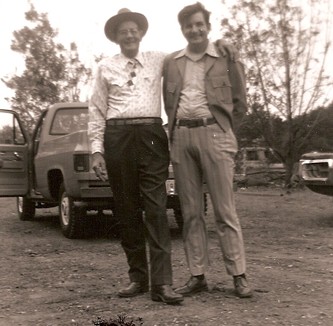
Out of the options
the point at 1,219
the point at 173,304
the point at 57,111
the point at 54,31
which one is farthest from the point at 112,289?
the point at 54,31

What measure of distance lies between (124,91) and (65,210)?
12.5ft

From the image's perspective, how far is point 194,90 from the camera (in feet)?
14.9

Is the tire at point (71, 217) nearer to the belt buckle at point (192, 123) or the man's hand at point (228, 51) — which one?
the belt buckle at point (192, 123)

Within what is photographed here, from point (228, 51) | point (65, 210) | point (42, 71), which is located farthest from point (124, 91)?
point (42, 71)

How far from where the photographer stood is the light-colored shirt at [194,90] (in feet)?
14.8

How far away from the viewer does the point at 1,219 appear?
10.9m

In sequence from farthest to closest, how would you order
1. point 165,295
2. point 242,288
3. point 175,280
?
point 175,280 → point 242,288 → point 165,295

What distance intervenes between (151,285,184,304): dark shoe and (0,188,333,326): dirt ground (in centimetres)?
5

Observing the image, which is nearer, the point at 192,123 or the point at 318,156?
the point at 192,123

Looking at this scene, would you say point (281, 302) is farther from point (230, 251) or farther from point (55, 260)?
point (55, 260)

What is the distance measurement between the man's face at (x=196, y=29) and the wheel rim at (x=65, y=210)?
390 cm

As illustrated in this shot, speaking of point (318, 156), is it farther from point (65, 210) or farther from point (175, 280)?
point (175, 280)

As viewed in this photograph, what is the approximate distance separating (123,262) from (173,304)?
77.0 inches

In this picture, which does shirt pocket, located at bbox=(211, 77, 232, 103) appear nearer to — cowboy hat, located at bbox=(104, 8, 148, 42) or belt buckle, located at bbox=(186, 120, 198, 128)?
belt buckle, located at bbox=(186, 120, 198, 128)
